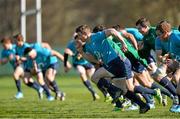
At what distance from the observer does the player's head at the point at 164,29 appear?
593 inches

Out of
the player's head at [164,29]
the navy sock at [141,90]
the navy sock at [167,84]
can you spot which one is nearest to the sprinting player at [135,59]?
the navy sock at [141,90]

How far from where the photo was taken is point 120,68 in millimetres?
15047

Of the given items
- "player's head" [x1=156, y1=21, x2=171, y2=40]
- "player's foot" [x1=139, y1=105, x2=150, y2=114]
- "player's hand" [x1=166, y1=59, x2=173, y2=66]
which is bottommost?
"player's foot" [x1=139, y1=105, x2=150, y2=114]

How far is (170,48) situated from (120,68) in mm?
1048

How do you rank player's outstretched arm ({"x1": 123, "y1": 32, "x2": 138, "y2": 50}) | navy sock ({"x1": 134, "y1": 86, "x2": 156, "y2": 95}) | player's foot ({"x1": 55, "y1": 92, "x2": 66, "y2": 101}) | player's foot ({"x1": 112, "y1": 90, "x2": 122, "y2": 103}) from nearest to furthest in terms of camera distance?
navy sock ({"x1": 134, "y1": 86, "x2": 156, "y2": 95})
player's outstretched arm ({"x1": 123, "y1": 32, "x2": 138, "y2": 50})
player's foot ({"x1": 112, "y1": 90, "x2": 122, "y2": 103})
player's foot ({"x1": 55, "y1": 92, "x2": 66, "y2": 101})

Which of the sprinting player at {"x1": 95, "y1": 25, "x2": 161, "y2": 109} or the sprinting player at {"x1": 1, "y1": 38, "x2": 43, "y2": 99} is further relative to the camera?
→ the sprinting player at {"x1": 1, "y1": 38, "x2": 43, "y2": 99}

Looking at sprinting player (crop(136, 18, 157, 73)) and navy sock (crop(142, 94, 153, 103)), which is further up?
sprinting player (crop(136, 18, 157, 73))

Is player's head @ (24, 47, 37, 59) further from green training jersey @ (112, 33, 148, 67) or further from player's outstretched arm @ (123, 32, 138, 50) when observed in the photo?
player's outstretched arm @ (123, 32, 138, 50)

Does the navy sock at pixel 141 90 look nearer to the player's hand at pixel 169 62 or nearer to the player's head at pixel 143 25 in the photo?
the player's hand at pixel 169 62

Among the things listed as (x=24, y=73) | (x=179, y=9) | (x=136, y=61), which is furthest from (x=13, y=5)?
(x=136, y=61)

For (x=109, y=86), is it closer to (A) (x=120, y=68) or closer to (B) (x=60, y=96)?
(A) (x=120, y=68)

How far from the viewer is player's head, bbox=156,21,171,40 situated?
15.1 metres

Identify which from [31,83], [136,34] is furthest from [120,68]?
[31,83]

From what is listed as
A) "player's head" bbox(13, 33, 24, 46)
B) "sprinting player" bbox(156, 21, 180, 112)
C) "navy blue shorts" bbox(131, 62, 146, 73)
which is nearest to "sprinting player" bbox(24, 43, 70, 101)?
"player's head" bbox(13, 33, 24, 46)
